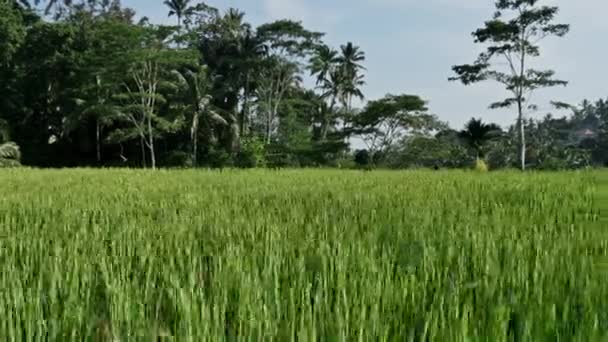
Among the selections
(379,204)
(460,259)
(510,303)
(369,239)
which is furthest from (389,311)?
(379,204)

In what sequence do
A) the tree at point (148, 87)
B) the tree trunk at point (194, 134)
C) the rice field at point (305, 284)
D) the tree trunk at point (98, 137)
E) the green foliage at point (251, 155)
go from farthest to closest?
the green foliage at point (251, 155) < the tree trunk at point (194, 134) < the tree trunk at point (98, 137) < the tree at point (148, 87) < the rice field at point (305, 284)

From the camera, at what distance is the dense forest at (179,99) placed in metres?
30.8

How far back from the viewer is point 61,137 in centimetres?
3491

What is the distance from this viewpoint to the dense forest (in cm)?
3078

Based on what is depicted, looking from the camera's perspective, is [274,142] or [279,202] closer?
[279,202]

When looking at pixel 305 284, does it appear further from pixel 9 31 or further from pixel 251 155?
pixel 9 31

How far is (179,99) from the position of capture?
112ft

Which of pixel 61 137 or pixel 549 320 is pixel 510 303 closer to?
pixel 549 320

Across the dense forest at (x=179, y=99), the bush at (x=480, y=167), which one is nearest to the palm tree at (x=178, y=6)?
the dense forest at (x=179, y=99)

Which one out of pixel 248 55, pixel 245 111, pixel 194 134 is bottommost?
pixel 194 134

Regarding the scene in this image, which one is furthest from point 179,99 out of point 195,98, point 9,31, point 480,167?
point 480,167

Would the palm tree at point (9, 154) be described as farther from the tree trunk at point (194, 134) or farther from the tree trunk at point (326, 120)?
the tree trunk at point (326, 120)

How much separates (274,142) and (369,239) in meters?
35.1

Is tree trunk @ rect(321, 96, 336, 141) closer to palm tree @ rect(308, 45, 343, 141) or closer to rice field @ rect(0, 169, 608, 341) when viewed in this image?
palm tree @ rect(308, 45, 343, 141)
